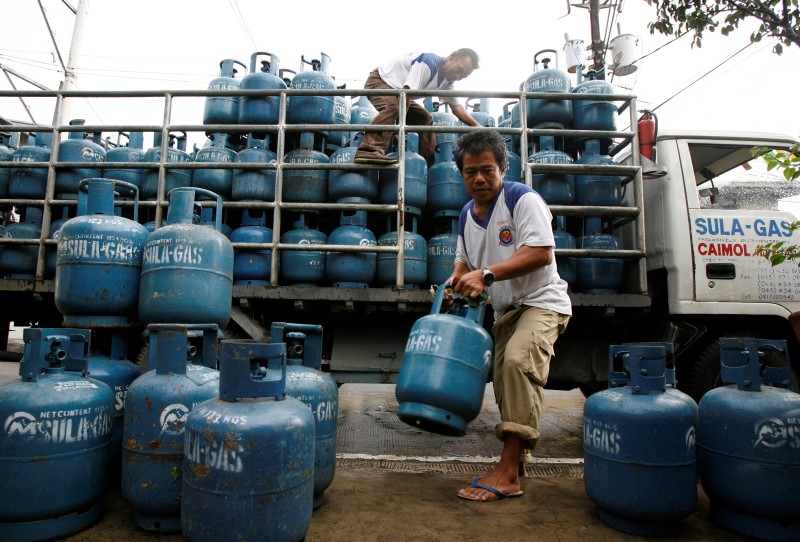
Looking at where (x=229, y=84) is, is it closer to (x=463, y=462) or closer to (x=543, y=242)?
(x=543, y=242)

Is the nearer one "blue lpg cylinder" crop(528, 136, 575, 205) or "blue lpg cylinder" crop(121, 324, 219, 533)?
"blue lpg cylinder" crop(121, 324, 219, 533)

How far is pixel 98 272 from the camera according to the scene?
250cm

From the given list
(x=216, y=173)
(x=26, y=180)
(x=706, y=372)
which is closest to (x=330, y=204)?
(x=216, y=173)

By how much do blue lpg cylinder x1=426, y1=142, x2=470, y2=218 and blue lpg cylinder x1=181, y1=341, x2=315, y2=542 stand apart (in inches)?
98.7

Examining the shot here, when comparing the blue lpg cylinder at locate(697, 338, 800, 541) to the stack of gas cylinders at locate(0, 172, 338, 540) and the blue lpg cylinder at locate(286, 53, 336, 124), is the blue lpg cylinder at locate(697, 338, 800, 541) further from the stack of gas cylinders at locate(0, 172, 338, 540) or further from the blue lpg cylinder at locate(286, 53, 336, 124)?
Answer: the blue lpg cylinder at locate(286, 53, 336, 124)

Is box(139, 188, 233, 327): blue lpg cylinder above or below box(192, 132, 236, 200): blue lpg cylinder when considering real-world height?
below

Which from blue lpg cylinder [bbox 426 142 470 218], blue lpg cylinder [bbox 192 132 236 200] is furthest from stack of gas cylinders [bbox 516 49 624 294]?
blue lpg cylinder [bbox 192 132 236 200]

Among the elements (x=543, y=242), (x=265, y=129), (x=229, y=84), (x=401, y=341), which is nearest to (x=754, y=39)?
(x=543, y=242)

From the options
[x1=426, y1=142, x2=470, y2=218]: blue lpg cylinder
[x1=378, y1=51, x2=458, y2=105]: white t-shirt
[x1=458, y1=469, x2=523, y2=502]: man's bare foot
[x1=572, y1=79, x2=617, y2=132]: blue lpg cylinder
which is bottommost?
[x1=458, y1=469, x2=523, y2=502]: man's bare foot

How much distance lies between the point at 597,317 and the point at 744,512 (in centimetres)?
182

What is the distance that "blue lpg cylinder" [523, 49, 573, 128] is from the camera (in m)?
4.09

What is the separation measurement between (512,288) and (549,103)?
7.39ft

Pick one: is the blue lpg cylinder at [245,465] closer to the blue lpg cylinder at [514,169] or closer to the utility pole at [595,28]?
the blue lpg cylinder at [514,169]

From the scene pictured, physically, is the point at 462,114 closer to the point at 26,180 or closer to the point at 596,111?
the point at 596,111
